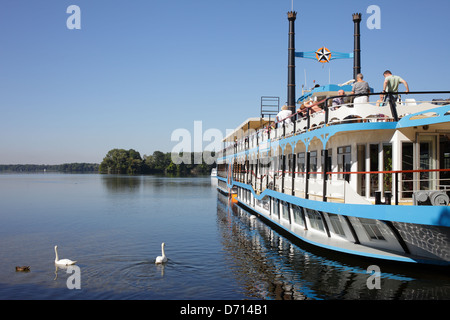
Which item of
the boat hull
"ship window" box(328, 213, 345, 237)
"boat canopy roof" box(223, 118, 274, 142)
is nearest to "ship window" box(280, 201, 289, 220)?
the boat hull

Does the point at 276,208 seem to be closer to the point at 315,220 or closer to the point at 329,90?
the point at 315,220

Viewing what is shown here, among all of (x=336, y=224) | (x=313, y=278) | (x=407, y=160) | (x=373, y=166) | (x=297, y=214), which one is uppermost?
(x=407, y=160)

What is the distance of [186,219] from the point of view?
3325 cm

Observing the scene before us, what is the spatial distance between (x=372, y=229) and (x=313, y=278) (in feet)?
9.07

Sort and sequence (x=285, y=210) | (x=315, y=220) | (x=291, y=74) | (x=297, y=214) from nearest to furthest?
(x=315, y=220)
(x=297, y=214)
(x=285, y=210)
(x=291, y=74)

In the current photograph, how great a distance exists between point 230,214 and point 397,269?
21639 mm

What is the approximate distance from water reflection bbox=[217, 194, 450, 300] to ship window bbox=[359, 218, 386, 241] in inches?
47.6

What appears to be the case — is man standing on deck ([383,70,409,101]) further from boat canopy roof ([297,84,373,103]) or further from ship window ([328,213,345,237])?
boat canopy roof ([297,84,373,103])

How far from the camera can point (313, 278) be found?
14703 mm
